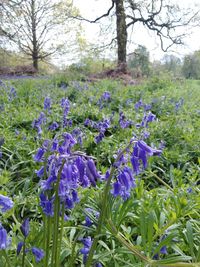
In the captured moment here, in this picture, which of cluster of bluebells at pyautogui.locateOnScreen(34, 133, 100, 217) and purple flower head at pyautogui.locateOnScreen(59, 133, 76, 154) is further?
purple flower head at pyautogui.locateOnScreen(59, 133, 76, 154)

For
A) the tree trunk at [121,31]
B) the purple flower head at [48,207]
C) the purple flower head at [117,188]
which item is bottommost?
the purple flower head at [48,207]

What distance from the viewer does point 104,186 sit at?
2.07 metres

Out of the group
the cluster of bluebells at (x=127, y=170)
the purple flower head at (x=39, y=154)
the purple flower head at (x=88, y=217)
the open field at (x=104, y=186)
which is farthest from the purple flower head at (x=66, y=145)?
the purple flower head at (x=88, y=217)

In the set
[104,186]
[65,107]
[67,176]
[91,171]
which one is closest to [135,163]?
[91,171]

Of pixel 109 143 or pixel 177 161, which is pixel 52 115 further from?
pixel 177 161

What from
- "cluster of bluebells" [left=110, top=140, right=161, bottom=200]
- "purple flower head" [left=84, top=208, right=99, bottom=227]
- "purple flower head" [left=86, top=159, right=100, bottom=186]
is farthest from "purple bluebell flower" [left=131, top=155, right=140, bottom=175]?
"purple flower head" [left=84, top=208, right=99, bottom=227]

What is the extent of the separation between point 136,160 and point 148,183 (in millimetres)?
2053

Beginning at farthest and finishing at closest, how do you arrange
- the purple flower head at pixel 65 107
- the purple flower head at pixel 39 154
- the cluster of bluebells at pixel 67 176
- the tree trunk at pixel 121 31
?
the tree trunk at pixel 121 31 < the purple flower head at pixel 65 107 < the purple flower head at pixel 39 154 < the cluster of bluebells at pixel 67 176

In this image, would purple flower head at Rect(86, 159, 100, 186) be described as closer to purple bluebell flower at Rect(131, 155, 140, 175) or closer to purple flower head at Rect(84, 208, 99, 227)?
purple bluebell flower at Rect(131, 155, 140, 175)

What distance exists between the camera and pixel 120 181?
1.38 metres

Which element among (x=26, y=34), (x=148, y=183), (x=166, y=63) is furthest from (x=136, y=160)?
(x=166, y=63)

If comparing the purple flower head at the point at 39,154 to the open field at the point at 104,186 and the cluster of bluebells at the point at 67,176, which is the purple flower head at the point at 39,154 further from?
the cluster of bluebells at the point at 67,176

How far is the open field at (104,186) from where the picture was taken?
4.56 ft

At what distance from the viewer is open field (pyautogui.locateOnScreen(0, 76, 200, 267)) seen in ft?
4.56
